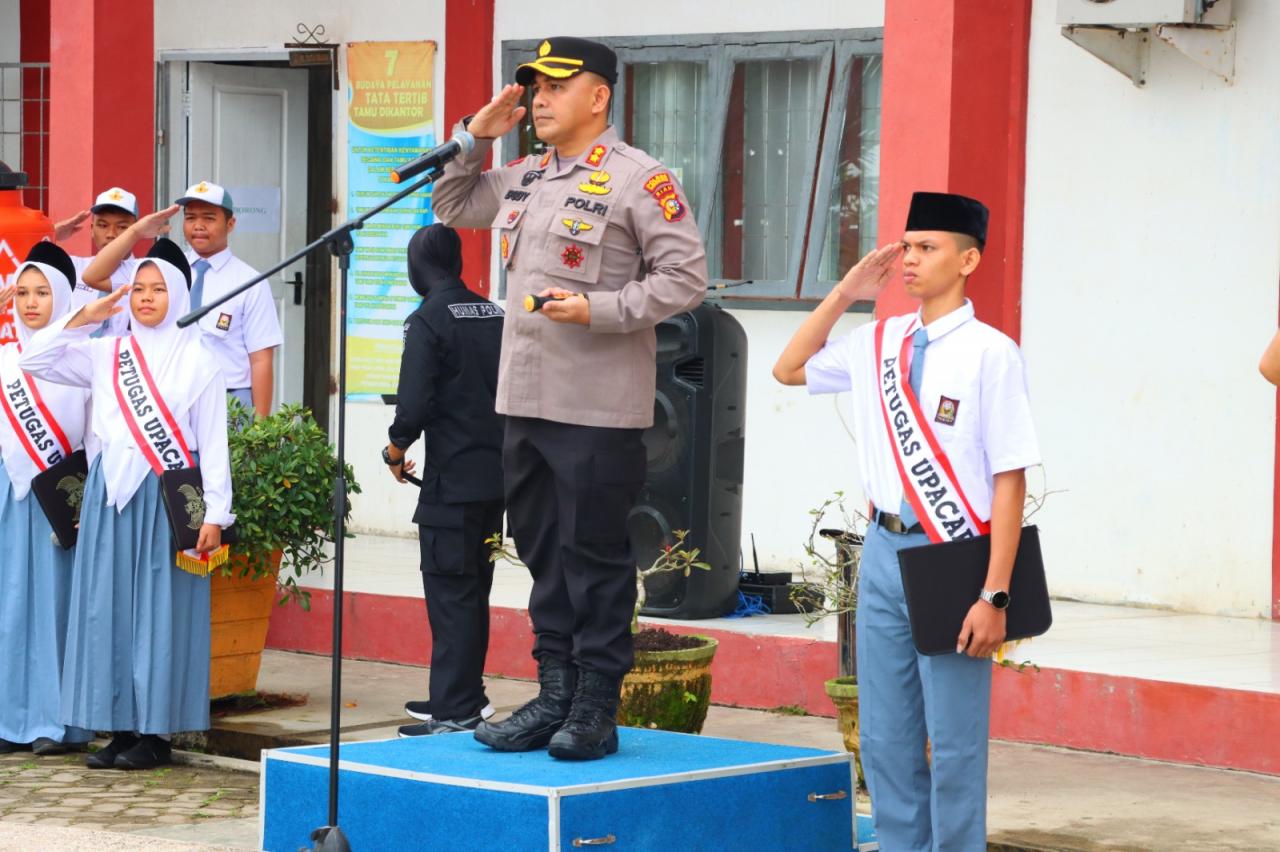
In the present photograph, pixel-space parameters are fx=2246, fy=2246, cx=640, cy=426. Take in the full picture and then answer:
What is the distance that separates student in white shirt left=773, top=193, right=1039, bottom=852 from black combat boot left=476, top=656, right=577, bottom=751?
31.0 inches

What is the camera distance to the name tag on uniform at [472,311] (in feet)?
23.1

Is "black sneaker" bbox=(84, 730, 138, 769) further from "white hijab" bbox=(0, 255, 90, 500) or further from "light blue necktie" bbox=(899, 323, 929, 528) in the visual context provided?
"light blue necktie" bbox=(899, 323, 929, 528)

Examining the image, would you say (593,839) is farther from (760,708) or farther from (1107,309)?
(1107,309)

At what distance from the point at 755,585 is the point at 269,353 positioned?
2.10 m

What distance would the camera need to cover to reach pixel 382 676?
8.70 meters

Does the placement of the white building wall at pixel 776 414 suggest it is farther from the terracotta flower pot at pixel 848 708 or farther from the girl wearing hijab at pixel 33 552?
the girl wearing hijab at pixel 33 552

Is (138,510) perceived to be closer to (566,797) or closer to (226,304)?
(226,304)

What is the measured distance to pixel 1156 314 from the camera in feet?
29.3

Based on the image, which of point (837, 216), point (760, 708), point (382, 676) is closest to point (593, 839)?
point (760, 708)

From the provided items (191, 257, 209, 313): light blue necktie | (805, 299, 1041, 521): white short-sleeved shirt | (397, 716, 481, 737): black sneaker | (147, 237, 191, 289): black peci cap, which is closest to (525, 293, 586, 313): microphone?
(805, 299, 1041, 521): white short-sleeved shirt

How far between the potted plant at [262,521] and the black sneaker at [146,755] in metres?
0.45

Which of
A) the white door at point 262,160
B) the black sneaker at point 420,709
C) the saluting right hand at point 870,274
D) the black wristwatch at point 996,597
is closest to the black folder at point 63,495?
the black sneaker at point 420,709

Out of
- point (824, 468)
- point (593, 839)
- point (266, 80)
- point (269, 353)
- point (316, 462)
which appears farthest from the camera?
point (266, 80)

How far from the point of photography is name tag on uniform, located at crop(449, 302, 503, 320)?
23.1ft
